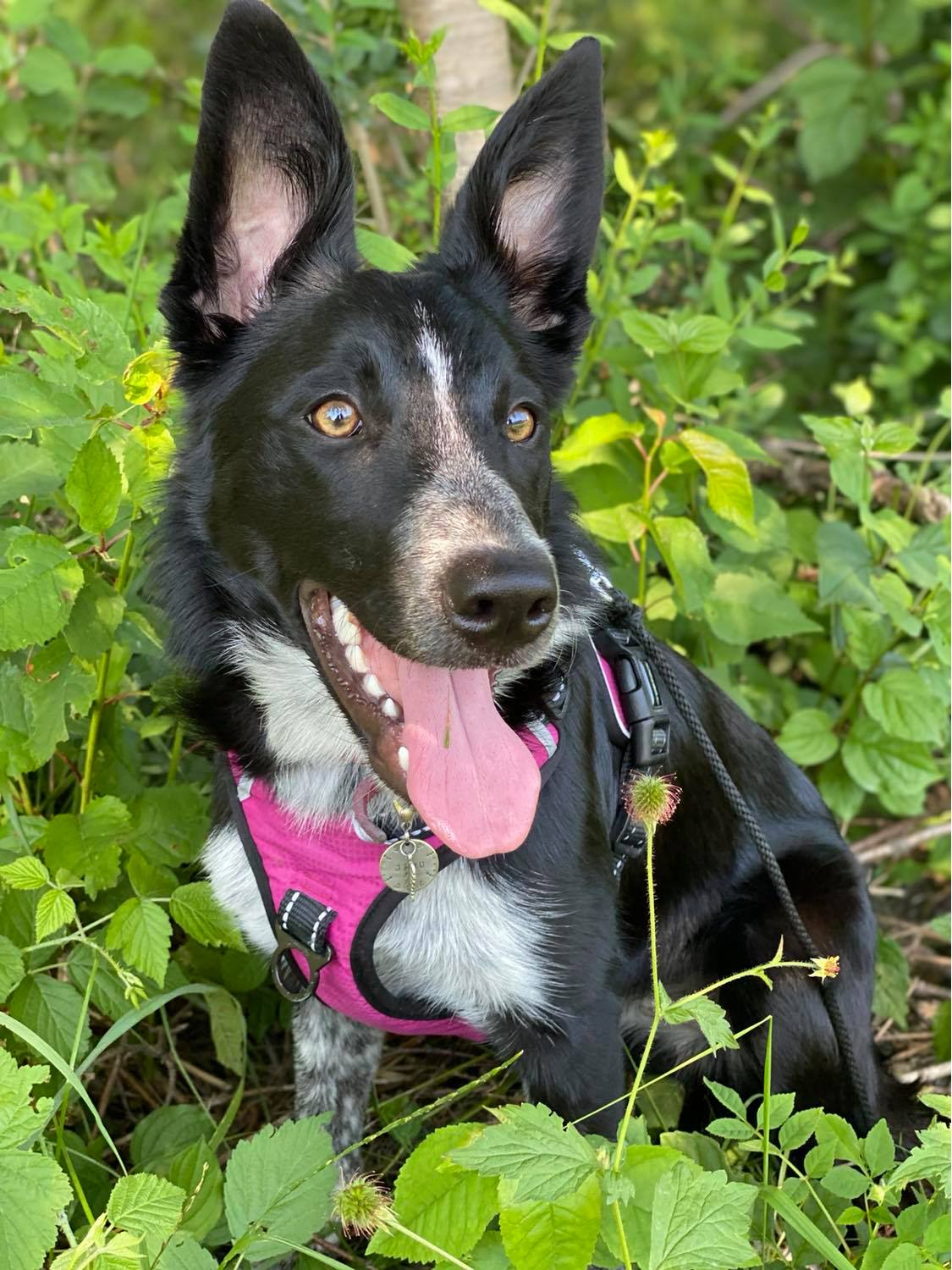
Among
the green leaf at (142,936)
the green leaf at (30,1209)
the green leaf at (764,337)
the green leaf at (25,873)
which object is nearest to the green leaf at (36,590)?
the green leaf at (25,873)

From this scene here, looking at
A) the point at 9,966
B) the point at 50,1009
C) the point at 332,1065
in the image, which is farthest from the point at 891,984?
the point at 9,966

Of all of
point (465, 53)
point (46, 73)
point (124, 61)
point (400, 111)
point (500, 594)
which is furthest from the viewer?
point (124, 61)

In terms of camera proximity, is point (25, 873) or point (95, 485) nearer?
point (25, 873)

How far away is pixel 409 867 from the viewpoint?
7.58 feet

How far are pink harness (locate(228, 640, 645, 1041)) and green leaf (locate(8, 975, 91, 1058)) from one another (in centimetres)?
40

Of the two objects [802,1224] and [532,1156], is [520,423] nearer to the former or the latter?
[532,1156]

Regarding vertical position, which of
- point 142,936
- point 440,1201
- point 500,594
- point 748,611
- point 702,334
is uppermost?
point 500,594

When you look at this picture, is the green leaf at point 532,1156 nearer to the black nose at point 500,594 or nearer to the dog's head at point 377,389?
the dog's head at point 377,389

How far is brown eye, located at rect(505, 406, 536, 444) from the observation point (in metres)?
2.51

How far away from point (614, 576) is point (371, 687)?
5.38 ft

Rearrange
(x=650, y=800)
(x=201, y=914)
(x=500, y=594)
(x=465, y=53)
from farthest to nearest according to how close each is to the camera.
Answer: (x=465, y=53) < (x=201, y=914) < (x=500, y=594) < (x=650, y=800)

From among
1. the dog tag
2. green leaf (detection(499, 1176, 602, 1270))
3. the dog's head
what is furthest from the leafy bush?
the dog tag

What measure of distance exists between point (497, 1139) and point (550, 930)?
2.18 ft

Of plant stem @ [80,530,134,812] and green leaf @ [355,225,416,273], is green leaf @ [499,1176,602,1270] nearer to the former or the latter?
plant stem @ [80,530,134,812]
